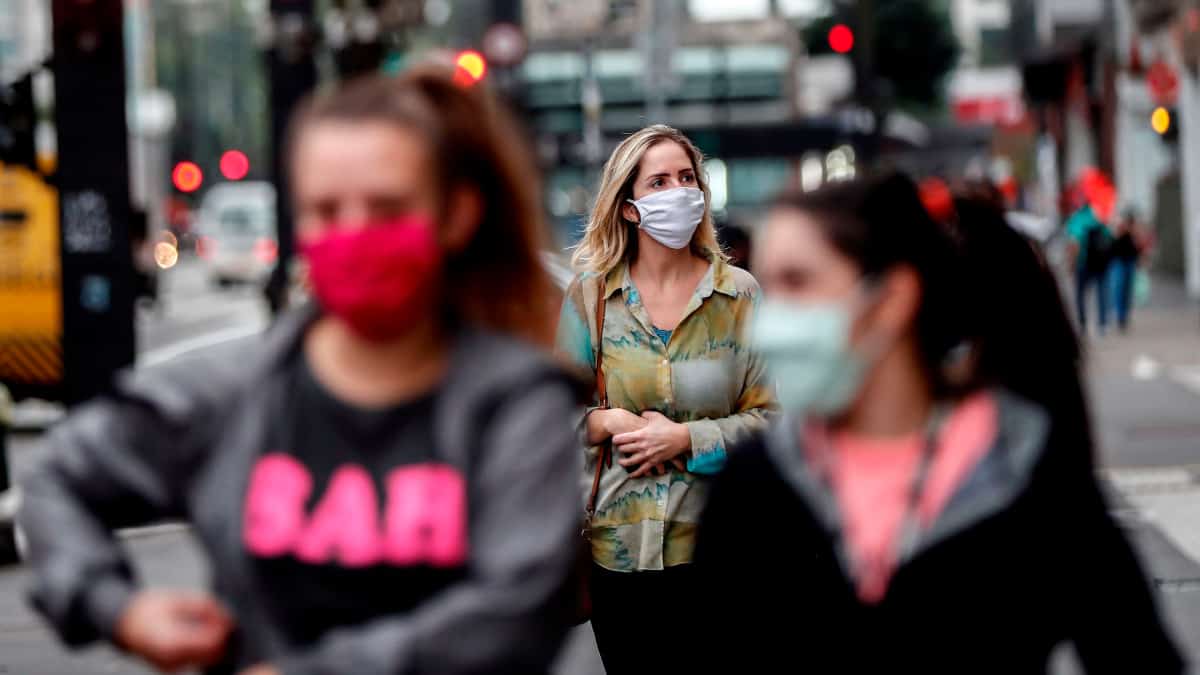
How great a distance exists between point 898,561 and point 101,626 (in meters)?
1.01

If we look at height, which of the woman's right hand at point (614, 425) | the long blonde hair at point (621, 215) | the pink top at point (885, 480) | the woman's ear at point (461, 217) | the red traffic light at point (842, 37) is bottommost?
the woman's right hand at point (614, 425)

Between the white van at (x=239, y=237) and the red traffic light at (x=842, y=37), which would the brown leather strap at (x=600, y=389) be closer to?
the red traffic light at (x=842, y=37)

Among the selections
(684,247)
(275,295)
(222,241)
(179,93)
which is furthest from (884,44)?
(684,247)

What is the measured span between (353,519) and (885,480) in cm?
70

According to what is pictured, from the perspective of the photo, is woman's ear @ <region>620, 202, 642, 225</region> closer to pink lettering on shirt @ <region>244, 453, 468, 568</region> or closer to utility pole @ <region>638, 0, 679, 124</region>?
pink lettering on shirt @ <region>244, 453, 468, 568</region>

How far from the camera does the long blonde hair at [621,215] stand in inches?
212

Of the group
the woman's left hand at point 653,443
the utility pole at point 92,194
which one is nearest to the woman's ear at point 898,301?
the woman's left hand at point 653,443

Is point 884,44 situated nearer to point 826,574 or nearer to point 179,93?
point 179,93

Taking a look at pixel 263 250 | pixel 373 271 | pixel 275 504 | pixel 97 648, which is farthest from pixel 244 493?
pixel 263 250

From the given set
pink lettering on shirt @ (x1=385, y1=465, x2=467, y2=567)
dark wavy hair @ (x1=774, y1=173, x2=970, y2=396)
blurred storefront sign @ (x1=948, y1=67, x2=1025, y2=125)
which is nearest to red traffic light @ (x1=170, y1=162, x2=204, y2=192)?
blurred storefront sign @ (x1=948, y1=67, x2=1025, y2=125)

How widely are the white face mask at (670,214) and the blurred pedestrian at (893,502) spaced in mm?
2575

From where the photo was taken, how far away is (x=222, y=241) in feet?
160

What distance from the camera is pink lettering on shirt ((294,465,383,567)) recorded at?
2361 mm

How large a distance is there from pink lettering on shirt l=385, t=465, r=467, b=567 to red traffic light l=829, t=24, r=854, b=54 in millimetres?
20063
